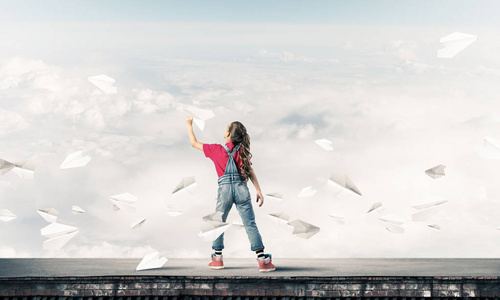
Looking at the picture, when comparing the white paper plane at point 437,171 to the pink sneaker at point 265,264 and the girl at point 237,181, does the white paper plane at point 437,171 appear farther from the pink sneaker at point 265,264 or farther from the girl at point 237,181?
the pink sneaker at point 265,264

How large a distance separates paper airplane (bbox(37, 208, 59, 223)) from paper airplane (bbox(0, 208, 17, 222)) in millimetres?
383

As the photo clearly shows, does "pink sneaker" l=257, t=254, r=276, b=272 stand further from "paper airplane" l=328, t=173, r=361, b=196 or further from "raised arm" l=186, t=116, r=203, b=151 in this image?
"raised arm" l=186, t=116, r=203, b=151

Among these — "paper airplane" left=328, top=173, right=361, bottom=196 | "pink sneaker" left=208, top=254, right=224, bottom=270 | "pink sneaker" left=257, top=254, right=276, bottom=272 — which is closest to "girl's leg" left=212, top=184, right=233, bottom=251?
"pink sneaker" left=208, top=254, right=224, bottom=270

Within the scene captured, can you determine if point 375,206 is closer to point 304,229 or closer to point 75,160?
point 304,229

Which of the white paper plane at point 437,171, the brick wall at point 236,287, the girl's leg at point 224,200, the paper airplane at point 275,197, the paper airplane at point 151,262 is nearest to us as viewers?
the brick wall at point 236,287

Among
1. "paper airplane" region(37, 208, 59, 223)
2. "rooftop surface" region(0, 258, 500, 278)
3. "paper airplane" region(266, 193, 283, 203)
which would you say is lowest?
"rooftop surface" region(0, 258, 500, 278)

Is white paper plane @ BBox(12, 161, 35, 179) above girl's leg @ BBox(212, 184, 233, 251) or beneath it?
above

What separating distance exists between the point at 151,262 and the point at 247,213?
1567mm

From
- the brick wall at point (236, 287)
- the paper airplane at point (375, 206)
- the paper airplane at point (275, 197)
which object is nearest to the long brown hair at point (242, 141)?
the paper airplane at point (275, 197)

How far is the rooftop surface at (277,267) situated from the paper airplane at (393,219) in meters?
0.67

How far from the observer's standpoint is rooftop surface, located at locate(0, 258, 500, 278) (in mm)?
8039

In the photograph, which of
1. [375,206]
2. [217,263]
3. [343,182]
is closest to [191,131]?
[217,263]

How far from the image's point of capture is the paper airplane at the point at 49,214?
8977 millimetres

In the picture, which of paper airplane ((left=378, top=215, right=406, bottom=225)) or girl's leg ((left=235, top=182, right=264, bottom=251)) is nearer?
girl's leg ((left=235, top=182, right=264, bottom=251))
